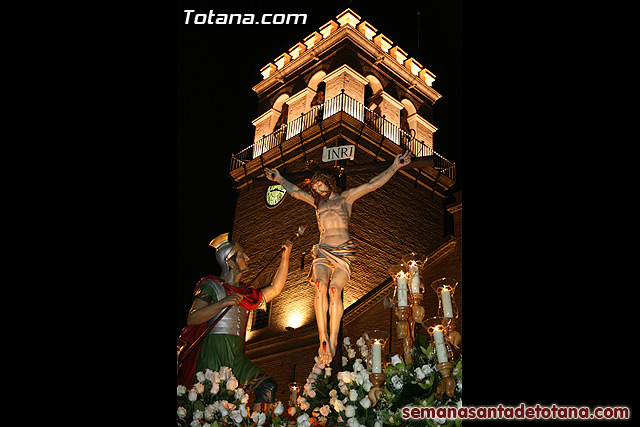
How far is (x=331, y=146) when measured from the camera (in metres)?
19.1

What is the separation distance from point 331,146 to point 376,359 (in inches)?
494

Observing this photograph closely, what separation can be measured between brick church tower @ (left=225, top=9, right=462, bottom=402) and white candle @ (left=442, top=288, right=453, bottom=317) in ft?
37.2

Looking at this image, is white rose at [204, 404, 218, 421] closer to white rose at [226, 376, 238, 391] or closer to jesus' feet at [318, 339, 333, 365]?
white rose at [226, 376, 238, 391]

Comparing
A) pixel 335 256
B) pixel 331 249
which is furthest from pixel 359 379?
pixel 331 249

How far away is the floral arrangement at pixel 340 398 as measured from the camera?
6.76 metres

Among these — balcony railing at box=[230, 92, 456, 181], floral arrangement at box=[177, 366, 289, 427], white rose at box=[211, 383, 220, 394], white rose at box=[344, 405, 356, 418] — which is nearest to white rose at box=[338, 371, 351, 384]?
white rose at box=[344, 405, 356, 418]

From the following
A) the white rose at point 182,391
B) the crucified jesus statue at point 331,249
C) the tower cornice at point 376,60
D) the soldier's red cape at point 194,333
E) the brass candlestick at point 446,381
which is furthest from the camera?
the tower cornice at point 376,60

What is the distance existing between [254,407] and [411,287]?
7.31 feet

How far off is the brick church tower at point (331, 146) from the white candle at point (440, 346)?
1165 cm

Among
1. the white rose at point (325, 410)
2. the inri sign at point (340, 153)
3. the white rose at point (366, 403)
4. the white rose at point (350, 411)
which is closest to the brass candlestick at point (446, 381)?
the white rose at point (366, 403)

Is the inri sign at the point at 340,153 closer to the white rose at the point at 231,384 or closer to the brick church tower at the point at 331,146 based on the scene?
the white rose at the point at 231,384

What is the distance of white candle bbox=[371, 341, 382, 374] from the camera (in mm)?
6891

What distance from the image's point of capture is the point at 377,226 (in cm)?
2005

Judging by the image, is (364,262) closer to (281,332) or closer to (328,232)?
(281,332)
